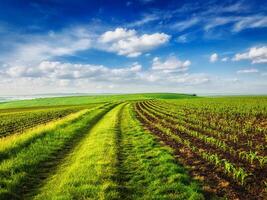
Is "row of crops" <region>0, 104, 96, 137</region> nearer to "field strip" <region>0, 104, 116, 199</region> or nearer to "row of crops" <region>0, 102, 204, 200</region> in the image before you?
"field strip" <region>0, 104, 116, 199</region>

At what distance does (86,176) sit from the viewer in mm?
10164

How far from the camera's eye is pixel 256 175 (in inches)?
382

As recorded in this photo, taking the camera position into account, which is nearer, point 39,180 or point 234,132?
point 39,180

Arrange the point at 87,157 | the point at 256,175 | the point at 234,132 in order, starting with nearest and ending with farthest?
the point at 256,175, the point at 87,157, the point at 234,132

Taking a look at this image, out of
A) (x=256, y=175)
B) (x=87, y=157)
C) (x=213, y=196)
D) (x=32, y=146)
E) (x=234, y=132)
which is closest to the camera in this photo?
(x=213, y=196)

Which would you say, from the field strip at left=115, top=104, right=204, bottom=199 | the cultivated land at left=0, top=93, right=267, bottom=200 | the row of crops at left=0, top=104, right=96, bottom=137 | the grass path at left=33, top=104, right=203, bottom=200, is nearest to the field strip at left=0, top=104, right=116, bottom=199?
the cultivated land at left=0, top=93, right=267, bottom=200

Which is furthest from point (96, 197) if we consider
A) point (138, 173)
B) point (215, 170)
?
point (215, 170)

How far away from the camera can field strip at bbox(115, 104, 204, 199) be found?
27.4 ft

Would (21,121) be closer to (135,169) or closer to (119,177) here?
(135,169)

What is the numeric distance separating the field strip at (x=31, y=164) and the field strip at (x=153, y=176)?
3432 millimetres

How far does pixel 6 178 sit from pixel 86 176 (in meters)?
3.18

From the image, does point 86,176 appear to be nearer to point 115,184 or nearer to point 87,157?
point 115,184

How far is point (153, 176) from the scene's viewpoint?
1013 centimetres

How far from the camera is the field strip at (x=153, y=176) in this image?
27.4 feet
